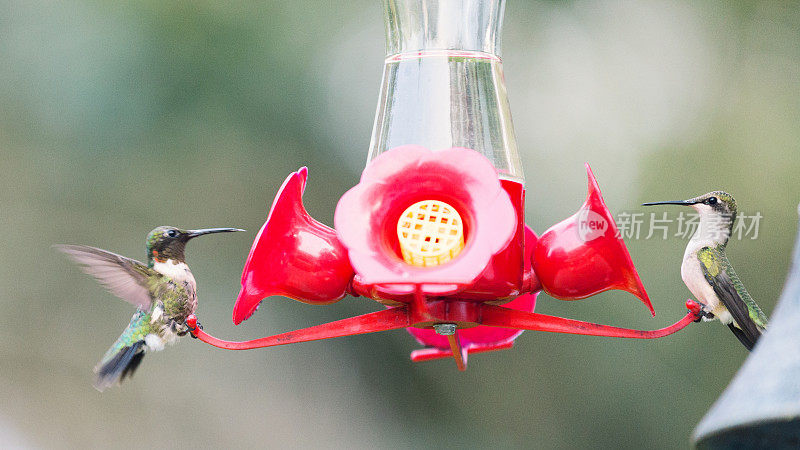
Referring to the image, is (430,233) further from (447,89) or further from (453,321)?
(447,89)

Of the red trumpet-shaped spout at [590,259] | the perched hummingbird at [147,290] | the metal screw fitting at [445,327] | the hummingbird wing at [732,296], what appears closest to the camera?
the metal screw fitting at [445,327]

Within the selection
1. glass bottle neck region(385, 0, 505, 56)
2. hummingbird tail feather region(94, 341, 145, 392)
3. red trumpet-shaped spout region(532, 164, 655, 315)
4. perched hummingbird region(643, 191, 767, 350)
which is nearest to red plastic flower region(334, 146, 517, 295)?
red trumpet-shaped spout region(532, 164, 655, 315)

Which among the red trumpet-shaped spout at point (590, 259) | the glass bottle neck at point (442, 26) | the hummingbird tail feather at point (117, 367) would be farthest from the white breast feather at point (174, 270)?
the red trumpet-shaped spout at point (590, 259)

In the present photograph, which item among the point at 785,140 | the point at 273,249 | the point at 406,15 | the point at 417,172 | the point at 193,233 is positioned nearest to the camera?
the point at 417,172

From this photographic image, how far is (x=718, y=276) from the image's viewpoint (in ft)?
10.6

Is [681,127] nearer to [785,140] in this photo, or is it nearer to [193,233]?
[785,140]

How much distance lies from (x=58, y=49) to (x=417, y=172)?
491 centimetres

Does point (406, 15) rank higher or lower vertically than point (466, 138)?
higher

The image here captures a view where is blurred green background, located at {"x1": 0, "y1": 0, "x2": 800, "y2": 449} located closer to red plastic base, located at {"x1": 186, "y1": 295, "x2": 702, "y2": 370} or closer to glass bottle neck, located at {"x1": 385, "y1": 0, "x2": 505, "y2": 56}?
glass bottle neck, located at {"x1": 385, "y1": 0, "x2": 505, "y2": 56}

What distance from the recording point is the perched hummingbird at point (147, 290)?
3443 mm

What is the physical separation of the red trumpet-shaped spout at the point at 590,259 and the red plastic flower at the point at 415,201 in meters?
0.33

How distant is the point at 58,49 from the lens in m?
6.79

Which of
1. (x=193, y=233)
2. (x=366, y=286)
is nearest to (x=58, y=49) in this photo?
(x=193, y=233)

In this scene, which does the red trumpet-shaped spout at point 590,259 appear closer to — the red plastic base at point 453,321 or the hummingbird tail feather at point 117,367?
the red plastic base at point 453,321
